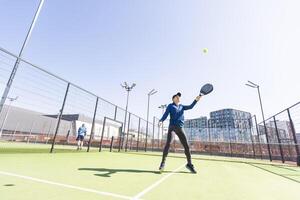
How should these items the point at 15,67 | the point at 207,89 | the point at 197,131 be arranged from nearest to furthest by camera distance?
the point at 207,89
the point at 15,67
the point at 197,131

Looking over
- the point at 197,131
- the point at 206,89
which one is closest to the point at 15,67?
the point at 206,89

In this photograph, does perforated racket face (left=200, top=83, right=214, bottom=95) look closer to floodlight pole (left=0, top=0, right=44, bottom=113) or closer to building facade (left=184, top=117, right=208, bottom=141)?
floodlight pole (left=0, top=0, right=44, bottom=113)

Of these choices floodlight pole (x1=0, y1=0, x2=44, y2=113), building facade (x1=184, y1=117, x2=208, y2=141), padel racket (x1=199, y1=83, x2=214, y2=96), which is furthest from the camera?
building facade (x1=184, y1=117, x2=208, y2=141)

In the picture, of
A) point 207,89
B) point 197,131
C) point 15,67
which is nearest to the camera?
point 207,89

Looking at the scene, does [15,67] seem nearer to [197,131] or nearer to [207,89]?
[207,89]

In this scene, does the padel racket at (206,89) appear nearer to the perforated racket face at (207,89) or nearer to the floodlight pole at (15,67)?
the perforated racket face at (207,89)

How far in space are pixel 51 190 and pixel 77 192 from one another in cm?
33

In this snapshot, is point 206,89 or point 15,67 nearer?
point 206,89

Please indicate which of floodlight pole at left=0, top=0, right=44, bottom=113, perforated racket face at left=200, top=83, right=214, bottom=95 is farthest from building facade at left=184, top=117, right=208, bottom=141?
floodlight pole at left=0, top=0, right=44, bottom=113

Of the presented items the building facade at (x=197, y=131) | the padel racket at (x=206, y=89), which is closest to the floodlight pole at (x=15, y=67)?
the padel racket at (x=206, y=89)

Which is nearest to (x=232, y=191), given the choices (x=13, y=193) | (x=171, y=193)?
(x=171, y=193)

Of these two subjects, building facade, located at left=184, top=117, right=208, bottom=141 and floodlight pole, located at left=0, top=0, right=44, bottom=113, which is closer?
floodlight pole, located at left=0, top=0, right=44, bottom=113

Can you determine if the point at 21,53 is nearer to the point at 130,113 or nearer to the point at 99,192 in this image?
the point at 99,192

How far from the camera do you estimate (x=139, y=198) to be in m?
1.93
